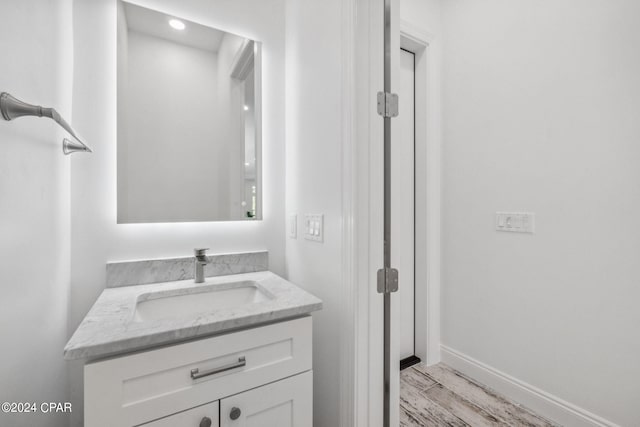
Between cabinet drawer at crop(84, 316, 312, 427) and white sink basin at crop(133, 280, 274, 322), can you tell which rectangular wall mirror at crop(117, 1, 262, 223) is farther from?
cabinet drawer at crop(84, 316, 312, 427)

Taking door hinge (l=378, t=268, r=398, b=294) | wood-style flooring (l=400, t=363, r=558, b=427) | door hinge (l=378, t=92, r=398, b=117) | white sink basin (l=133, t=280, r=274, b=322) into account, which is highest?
door hinge (l=378, t=92, r=398, b=117)

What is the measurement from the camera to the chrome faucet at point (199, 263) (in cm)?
125

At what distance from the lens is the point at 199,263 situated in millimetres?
1256

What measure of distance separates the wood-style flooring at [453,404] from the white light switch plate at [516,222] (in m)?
1.02

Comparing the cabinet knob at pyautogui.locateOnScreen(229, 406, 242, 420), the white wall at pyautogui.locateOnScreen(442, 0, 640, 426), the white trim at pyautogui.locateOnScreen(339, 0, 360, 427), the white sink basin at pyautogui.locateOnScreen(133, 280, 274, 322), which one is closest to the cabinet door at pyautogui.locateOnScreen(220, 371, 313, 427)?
the cabinet knob at pyautogui.locateOnScreen(229, 406, 242, 420)

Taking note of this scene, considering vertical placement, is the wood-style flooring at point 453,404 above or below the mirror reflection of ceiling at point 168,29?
below

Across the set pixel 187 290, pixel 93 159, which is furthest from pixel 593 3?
pixel 93 159

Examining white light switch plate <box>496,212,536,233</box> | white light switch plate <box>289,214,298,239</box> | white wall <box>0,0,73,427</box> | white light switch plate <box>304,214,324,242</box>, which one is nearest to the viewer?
white wall <box>0,0,73,427</box>

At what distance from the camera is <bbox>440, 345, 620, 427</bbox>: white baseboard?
56.4 inches

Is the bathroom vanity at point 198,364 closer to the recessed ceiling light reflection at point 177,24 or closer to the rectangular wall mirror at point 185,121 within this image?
the rectangular wall mirror at point 185,121

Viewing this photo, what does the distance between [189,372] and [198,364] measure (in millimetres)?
28

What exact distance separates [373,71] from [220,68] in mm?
862

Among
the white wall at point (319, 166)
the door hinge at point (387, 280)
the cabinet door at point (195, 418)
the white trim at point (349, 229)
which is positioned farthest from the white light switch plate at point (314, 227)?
the cabinet door at point (195, 418)

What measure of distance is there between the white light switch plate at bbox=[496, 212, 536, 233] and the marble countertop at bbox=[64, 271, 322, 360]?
4.52 ft
